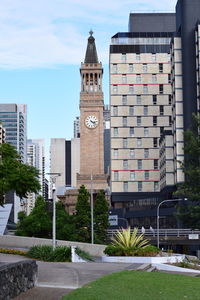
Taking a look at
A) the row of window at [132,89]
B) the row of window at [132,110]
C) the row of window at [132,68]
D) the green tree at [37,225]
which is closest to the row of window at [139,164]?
the row of window at [132,110]

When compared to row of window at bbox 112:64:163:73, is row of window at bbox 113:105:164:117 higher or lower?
lower

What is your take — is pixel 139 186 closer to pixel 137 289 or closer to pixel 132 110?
pixel 132 110

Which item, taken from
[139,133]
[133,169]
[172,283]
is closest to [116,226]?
[133,169]

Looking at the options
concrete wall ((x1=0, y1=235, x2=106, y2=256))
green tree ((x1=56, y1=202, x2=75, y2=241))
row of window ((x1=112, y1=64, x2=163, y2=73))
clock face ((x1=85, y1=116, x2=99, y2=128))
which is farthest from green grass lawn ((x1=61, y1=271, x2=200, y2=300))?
clock face ((x1=85, y1=116, x2=99, y2=128))

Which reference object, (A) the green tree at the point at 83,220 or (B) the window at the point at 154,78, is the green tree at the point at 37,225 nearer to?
(A) the green tree at the point at 83,220

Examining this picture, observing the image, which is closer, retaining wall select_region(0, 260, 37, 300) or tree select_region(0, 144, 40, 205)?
retaining wall select_region(0, 260, 37, 300)

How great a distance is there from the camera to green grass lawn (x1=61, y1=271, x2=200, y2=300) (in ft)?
47.1

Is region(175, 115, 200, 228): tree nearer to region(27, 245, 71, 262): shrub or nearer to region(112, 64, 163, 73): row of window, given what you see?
region(27, 245, 71, 262): shrub

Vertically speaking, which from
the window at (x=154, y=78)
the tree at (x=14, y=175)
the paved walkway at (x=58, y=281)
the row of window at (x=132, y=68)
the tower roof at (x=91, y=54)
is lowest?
the paved walkway at (x=58, y=281)

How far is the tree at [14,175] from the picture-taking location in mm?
30625

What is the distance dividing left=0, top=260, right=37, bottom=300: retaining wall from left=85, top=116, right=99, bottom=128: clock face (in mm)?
118775

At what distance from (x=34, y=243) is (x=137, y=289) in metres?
29.9

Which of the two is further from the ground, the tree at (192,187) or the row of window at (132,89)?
the row of window at (132,89)

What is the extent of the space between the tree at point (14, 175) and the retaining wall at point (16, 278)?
41.7 feet
